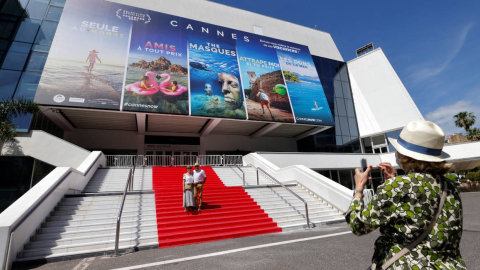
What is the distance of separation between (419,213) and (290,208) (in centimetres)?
820

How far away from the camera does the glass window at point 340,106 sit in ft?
90.0

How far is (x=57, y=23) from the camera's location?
59.6ft

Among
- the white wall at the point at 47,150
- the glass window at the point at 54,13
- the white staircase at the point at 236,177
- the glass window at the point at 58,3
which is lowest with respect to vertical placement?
the white staircase at the point at 236,177

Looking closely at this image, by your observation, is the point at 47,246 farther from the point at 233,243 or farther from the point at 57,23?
the point at 57,23

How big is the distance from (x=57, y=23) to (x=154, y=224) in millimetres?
19452

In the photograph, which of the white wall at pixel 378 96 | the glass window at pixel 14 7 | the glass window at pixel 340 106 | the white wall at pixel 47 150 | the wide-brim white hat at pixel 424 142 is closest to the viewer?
the wide-brim white hat at pixel 424 142

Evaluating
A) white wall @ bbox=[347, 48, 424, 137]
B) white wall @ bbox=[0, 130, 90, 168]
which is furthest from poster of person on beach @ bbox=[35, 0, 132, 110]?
white wall @ bbox=[347, 48, 424, 137]

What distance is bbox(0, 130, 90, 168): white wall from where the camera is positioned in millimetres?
12758

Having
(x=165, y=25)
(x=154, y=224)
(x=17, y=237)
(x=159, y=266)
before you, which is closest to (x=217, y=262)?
(x=159, y=266)

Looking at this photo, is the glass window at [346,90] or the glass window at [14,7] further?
the glass window at [346,90]

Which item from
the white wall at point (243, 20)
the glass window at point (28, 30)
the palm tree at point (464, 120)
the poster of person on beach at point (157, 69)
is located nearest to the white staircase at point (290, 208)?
the poster of person on beach at point (157, 69)

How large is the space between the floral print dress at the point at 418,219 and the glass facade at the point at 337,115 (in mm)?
25753

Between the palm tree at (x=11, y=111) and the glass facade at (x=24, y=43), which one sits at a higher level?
the glass facade at (x=24, y=43)

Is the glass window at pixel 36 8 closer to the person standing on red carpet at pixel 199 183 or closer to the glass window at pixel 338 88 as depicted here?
the person standing on red carpet at pixel 199 183
